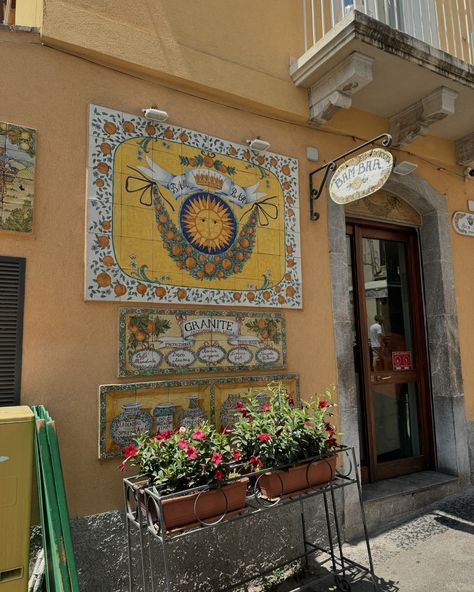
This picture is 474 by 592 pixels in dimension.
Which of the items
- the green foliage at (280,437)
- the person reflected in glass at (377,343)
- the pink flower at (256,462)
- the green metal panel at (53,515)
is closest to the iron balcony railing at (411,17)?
the person reflected in glass at (377,343)

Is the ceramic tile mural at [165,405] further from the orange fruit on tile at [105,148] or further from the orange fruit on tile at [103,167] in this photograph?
the orange fruit on tile at [105,148]

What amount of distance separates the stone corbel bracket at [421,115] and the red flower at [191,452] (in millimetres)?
3949

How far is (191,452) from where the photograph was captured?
2561 millimetres

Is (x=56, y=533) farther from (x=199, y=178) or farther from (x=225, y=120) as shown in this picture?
(x=225, y=120)

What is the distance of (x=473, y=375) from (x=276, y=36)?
433 centimetres

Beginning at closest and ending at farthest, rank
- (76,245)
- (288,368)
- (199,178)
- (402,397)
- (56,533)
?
(56,533), (76,245), (199,178), (288,368), (402,397)

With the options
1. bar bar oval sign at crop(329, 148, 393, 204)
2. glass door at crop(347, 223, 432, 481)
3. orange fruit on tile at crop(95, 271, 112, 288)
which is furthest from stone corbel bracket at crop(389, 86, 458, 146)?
orange fruit on tile at crop(95, 271, 112, 288)

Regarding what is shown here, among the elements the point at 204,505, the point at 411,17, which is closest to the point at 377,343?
the point at 204,505

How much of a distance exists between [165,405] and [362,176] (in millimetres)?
2321

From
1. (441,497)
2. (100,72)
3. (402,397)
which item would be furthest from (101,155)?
(441,497)

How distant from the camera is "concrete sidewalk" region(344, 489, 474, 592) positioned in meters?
3.29

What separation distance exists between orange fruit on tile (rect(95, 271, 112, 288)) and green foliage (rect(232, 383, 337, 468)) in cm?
132

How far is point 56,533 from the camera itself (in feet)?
7.48

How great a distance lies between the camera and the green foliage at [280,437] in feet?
9.48
